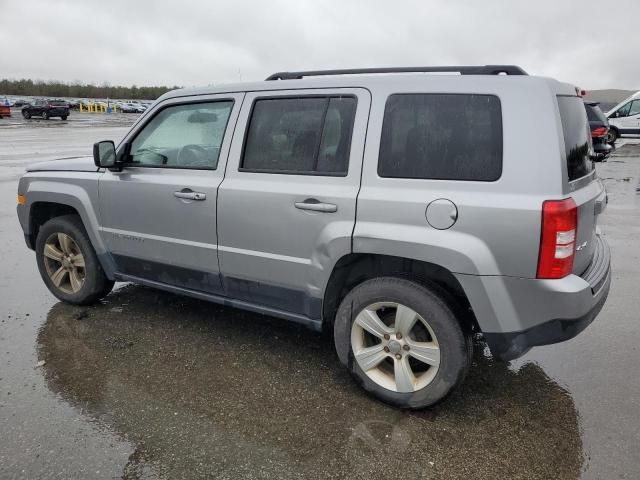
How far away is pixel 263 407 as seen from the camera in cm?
314

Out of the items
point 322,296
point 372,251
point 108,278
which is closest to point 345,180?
point 372,251

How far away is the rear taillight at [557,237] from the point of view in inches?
101

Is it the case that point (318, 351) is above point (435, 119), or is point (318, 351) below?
below

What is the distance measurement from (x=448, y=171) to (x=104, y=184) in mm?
2731

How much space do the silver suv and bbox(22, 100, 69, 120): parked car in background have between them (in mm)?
40469

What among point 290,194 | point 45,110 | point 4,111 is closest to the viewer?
point 290,194

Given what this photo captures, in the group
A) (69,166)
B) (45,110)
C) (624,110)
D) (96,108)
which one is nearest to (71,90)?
(96,108)

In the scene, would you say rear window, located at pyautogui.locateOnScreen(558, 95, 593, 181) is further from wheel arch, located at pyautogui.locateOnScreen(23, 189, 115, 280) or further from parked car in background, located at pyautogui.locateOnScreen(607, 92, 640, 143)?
parked car in background, located at pyautogui.locateOnScreen(607, 92, 640, 143)

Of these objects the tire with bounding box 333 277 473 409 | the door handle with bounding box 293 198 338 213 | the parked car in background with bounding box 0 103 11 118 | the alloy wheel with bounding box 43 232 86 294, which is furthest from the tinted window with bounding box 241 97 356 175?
the parked car in background with bounding box 0 103 11 118

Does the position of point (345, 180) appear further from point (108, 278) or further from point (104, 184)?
point (108, 278)

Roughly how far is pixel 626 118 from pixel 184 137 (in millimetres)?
24110

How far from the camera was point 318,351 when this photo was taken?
3.88 m

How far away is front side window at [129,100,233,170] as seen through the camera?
3723 millimetres

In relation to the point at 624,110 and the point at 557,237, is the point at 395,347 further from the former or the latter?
the point at 624,110
